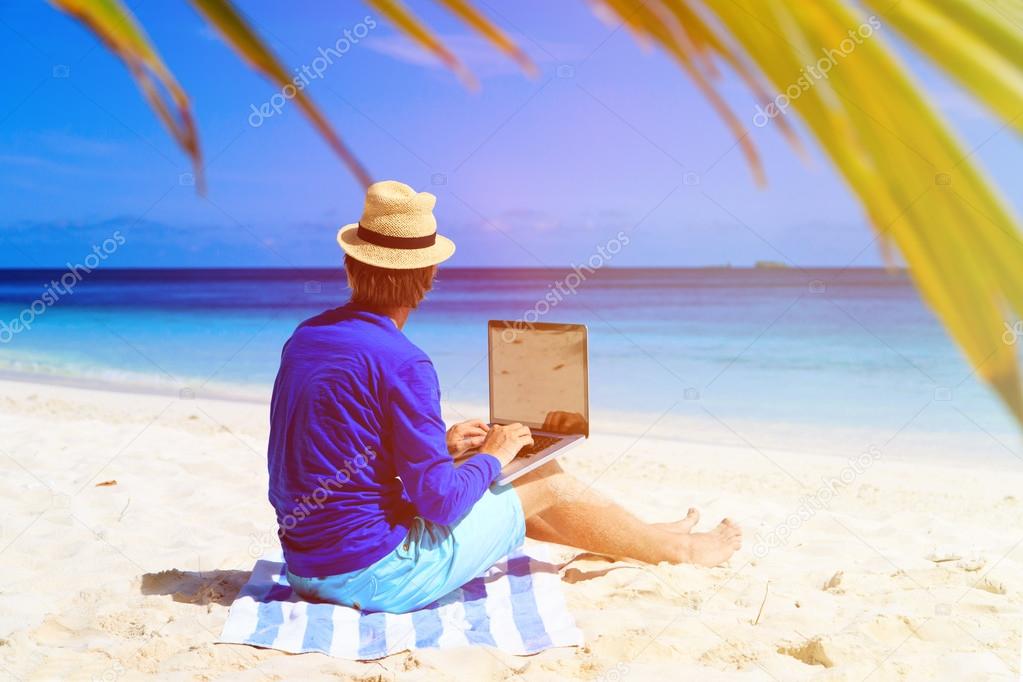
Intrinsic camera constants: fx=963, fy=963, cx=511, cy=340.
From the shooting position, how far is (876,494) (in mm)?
4211

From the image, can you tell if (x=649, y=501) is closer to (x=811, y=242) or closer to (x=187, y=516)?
(x=187, y=516)

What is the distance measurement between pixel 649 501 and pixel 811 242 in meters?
19.9

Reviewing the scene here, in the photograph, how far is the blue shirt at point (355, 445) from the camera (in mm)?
2088

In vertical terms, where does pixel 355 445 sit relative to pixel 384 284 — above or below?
below

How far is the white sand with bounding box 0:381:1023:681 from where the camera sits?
2.03 metres

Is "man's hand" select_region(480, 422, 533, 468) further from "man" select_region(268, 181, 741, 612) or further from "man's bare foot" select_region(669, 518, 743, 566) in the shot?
"man's bare foot" select_region(669, 518, 743, 566)

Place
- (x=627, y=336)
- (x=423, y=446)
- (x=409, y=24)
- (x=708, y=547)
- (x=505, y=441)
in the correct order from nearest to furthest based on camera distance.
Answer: (x=409, y=24) → (x=423, y=446) → (x=505, y=441) → (x=708, y=547) → (x=627, y=336)

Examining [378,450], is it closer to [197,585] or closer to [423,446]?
[423,446]

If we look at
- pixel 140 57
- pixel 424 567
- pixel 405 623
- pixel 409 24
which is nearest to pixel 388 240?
pixel 424 567

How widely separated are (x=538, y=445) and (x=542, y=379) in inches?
7.4

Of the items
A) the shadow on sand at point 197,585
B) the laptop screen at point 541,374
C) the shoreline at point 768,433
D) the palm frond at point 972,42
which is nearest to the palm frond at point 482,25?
the palm frond at point 972,42

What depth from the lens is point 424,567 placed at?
7.38 feet

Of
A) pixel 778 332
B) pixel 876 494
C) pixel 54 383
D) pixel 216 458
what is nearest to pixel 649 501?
pixel 876 494

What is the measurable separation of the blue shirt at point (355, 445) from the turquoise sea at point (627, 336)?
1.80 meters
